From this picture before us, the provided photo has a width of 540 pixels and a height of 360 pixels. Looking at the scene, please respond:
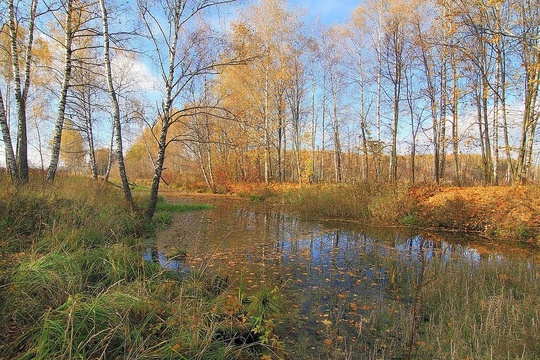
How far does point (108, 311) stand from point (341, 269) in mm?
4580

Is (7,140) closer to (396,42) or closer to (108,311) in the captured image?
(108,311)

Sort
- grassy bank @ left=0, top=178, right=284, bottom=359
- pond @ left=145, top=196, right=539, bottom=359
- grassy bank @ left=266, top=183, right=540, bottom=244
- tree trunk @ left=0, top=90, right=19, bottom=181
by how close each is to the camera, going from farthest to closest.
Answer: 1. grassy bank @ left=266, top=183, right=540, bottom=244
2. tree trunk @ left=0, top=90, right=19, bottom=181
3. pond @ left=145, top=196, right=539, bottom=359
4. grassy bank @ left=0, top=178, right=284, bottom=359

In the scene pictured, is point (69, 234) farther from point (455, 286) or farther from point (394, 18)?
point (394, 18)

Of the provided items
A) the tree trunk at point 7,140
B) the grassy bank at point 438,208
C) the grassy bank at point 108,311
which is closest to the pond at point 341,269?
the grassy bank at point 108,311

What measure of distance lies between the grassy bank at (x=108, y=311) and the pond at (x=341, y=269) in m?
0.55

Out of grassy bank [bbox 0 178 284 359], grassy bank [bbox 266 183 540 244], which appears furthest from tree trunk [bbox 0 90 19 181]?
grassy bank [bbox 266 183 540 244]

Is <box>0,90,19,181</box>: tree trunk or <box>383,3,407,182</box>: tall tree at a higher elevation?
<box>383,3,407,182</box>: tall tree

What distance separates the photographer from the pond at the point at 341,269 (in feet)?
11.1

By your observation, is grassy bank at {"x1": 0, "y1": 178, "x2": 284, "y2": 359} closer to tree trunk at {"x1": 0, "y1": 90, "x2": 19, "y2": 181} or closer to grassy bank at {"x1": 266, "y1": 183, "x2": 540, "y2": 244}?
tree trunk at {"x1": 0, "y1": 90, "x2": 19, "y2": 181}

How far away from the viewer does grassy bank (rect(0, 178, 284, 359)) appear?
2.31 meters

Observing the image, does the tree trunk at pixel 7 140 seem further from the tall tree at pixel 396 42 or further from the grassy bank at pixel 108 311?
the tall tree at pixel 396 42

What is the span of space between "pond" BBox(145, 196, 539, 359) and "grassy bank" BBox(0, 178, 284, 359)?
1.80 feet

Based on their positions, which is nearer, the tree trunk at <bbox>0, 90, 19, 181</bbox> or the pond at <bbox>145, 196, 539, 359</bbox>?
the pond at <bbox>145, 196, 539, 359</bbox>

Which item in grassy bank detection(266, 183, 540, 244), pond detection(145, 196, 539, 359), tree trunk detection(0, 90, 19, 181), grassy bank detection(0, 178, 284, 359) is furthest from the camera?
grassy bank detection(266, 183, 540, 244)
